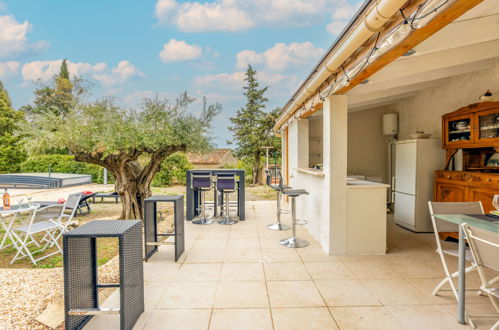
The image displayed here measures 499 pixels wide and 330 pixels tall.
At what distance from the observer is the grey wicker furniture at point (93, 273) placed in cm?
204

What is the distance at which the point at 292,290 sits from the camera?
2834 millimetres

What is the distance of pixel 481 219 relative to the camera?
2.45 m

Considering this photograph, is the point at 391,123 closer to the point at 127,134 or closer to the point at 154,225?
the point at 154,225

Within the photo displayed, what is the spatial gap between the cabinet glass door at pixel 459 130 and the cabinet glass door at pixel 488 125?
190mm

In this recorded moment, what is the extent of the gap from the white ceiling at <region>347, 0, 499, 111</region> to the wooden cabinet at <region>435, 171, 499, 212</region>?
5.04 ft

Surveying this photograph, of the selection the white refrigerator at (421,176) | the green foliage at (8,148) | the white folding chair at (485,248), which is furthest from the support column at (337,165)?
the green foliage at (8,148)

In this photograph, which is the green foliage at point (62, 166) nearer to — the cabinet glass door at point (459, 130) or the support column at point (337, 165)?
the support column at point (337, 165)

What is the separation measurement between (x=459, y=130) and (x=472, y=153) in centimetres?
44


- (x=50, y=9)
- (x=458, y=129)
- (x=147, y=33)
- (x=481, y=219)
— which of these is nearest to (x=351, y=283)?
(x=481, y=219)

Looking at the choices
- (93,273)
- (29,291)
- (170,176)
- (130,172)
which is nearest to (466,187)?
(93,273)

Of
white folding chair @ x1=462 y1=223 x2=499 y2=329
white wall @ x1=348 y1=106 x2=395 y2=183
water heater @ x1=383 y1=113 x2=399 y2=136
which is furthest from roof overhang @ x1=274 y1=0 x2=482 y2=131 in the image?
white wall @ x1=348 y1=106 x2=395 y2=183

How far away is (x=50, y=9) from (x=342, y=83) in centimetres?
3171

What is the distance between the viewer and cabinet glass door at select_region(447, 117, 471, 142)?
4.20 m

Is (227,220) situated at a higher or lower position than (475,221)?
lower
